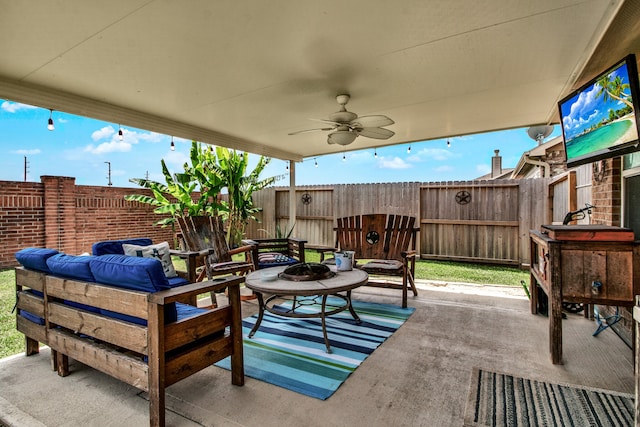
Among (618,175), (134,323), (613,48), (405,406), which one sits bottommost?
(405,406)

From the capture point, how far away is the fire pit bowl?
2771mm

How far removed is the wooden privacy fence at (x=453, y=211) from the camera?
6.00 meters

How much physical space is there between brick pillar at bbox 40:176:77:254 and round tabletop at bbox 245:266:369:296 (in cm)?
481

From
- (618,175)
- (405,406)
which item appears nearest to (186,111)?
(405,406)

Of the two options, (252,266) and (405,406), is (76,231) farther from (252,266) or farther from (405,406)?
(405,406)

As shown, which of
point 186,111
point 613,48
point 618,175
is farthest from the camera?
point 186,111

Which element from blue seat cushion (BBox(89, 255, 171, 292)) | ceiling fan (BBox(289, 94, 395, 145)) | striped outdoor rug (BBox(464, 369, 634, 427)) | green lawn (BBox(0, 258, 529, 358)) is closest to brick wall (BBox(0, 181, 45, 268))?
green lawn (BBox(0, 258, 529, 358))

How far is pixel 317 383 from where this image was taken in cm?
210

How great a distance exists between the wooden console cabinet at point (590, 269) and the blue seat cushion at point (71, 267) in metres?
3.10

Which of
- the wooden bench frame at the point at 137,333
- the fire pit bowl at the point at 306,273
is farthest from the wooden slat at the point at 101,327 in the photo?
the fire pit bowl at the point at 306,273

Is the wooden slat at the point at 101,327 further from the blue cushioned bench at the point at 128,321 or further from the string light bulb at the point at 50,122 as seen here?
the string light bulb at the point at 50,122

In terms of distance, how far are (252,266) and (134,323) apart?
229 centimetres

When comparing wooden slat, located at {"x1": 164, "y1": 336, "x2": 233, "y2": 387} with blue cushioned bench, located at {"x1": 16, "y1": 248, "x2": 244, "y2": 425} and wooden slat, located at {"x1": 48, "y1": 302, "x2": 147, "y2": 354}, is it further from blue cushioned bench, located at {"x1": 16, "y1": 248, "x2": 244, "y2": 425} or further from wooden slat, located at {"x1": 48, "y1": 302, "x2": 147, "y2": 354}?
wooden slat, located at {"x1": 48, "y1": 302, "x2": 147, "y2": 354}

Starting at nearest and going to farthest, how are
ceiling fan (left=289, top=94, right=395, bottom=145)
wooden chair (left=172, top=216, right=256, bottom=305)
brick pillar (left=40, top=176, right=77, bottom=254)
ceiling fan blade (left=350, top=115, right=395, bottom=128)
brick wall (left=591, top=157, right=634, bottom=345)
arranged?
brick wall (left=591, top=157, right=634, bottom=345), ceiling fan blade (left=350, top=115, right=395, bottom=128), ceiling fan (left=289, top=94, right=395, bottom=145), wooden chair (left=172, top=216, right=256, bottom=305), brick pillar (left=40, top=176, right=77, bottom=254)
